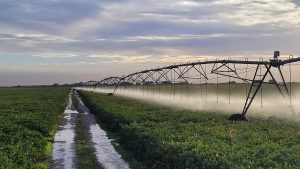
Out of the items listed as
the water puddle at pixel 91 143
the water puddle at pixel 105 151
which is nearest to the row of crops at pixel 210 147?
the water puddle at pixel 105 151

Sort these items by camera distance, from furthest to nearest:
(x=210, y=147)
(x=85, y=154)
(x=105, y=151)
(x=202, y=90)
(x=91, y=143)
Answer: (x=202, y=90), (x=91, y=143), (x=105, y=151), (x=85, y=154), (x=210, y=147)

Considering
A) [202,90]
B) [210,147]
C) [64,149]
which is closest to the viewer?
[210,147]

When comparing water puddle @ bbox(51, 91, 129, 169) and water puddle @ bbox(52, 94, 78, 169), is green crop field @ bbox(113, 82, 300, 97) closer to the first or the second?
water puddle @ bbox(51, 91, 129, 169)

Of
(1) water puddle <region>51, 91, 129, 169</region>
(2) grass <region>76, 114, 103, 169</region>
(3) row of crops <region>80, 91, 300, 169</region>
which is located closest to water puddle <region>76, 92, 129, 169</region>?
(1) water puddle <region>51, 91, 129, 169</region>

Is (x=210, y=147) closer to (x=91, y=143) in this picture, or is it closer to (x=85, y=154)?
(x=85, y=154)

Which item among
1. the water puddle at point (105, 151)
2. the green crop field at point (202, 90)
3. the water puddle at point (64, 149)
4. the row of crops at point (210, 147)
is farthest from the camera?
the green crop field at point (202, 90)

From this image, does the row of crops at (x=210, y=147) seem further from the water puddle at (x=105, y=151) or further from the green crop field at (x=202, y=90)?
the green crop field at (x=202, y=90)

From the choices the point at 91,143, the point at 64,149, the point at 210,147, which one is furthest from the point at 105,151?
the point at 210,147

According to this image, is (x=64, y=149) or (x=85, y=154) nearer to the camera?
(x=85, y=154)

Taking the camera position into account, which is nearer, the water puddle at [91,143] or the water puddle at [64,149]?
the water puddle at [91,143]

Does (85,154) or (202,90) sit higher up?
(202,90)

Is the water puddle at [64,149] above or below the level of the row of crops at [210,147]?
below

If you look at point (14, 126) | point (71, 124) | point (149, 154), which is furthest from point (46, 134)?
point (149, 154)

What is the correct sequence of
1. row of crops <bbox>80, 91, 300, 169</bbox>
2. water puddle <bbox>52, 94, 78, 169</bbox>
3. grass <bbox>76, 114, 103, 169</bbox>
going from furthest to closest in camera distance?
water puddle <bbox>52, 94, 78, 169</bbox>
grass <bbox>76, 114, 103, 169</bbox>
row of crops <bbox>80, 91, 300, 169</bbox>
